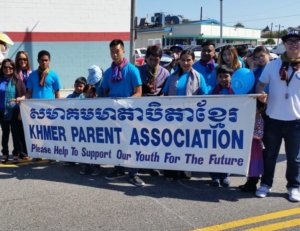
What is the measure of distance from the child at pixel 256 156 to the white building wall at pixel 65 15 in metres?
10.5

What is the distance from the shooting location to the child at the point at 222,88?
518cm

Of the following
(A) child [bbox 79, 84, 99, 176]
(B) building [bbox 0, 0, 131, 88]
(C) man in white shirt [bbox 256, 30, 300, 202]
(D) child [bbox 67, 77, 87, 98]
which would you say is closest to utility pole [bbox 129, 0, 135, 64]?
(B) building [bbox 0, 0, 131, 88]

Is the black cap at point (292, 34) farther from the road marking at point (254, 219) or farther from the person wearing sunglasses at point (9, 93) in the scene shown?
the person wearing sunglasses at point (9, 93)

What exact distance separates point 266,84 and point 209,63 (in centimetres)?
144

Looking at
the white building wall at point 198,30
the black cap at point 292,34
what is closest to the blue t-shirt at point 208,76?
the black cap at point 292,34

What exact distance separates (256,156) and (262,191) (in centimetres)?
43

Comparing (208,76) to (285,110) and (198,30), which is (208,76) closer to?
(285,110)

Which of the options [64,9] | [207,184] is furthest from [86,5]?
[207,184]

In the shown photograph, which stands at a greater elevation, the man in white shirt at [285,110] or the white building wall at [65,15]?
the white building wall at [65,15]

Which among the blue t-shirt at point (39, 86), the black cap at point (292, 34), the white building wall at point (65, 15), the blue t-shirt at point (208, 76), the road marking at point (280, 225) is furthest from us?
the white building wall at point (65, 15)

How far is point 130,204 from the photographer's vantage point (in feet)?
15.5

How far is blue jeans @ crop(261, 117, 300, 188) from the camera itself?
4762mm

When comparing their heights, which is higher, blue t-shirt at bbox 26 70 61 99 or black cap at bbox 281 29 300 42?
black cap at bbox 281 29 300 42

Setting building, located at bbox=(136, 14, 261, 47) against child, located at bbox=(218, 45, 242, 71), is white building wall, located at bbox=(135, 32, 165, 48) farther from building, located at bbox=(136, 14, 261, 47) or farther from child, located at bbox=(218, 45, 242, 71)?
child, located at bbox=(218, 45, 242, 71)
